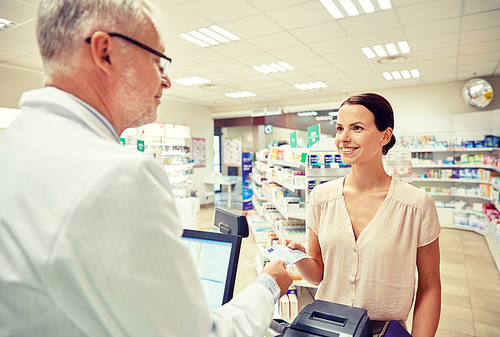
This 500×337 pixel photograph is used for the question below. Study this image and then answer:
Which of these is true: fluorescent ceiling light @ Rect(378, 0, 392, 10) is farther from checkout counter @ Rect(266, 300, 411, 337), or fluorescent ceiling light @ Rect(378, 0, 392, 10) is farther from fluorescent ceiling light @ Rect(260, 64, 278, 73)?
checkout counter @ Rect(266, 300, 411, 337)

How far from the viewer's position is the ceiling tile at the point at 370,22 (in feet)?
13.4

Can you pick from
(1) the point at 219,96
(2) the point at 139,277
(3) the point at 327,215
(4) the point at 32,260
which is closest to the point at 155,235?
(2) the point at 139,277

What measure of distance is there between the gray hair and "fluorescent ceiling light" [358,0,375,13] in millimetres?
3825

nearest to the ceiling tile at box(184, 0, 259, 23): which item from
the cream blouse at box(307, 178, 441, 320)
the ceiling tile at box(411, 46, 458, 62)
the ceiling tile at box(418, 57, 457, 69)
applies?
the cream blouse at box(307, 178, 441, 320)

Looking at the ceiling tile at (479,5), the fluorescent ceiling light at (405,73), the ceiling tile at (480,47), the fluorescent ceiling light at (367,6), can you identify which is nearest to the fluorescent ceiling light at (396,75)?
the fluorescent ceiling light at (405,73)

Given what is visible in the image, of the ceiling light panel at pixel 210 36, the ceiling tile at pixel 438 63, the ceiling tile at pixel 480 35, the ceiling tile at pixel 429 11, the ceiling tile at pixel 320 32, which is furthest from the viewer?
the ceiling tile at pixel 438 63

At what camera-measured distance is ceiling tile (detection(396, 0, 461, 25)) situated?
379cm

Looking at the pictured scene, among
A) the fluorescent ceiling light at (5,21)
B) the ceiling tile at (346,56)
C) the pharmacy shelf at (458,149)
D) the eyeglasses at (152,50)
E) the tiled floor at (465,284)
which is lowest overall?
the tiled floor at (465,284)

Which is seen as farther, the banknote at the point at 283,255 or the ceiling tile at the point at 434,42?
the ceiling tile at the point at 434,42

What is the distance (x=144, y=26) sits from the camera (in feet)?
2.42

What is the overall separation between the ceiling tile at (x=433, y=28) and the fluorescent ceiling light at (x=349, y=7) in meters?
1.03

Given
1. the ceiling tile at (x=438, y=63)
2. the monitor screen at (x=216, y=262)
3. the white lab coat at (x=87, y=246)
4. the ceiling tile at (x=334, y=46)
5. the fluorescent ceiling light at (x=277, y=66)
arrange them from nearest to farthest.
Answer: the white lab coat at (x=87, y=246), the monitor screen at (x=216, y=262), the ceiling tile at (x=334, y=46), the ceiling tile at (x=438, y=63), the fluorescent ceiling light at (x=277, y=66)

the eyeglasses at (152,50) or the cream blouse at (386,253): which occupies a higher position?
the eyeglasses at (152,50)

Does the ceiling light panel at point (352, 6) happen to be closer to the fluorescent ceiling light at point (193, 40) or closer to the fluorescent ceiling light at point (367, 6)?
the fluorescent ceiling light at point (367, 6)
